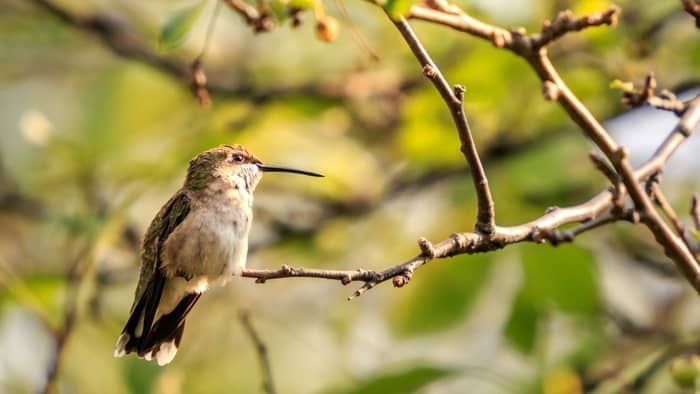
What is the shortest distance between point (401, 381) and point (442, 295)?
1.28 metres

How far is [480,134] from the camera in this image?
17.6 ft

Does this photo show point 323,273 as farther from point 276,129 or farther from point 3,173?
point 3,173

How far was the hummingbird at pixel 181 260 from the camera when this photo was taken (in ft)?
10.5

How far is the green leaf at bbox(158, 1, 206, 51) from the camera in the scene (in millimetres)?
2701

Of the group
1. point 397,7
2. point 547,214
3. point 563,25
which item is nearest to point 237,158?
point 547,214

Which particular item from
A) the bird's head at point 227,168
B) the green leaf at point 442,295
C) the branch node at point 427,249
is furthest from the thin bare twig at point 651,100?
the green leaf at point 442,295

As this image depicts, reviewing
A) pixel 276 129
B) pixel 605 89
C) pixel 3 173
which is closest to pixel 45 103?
pixel 3 173

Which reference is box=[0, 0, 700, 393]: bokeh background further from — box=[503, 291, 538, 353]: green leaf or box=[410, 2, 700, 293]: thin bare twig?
box=[410, 2, 700, 293]: thin bare twig

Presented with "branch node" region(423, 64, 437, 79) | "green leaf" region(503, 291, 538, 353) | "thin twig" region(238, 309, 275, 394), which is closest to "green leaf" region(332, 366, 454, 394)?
"green leaf" region(503, 291, 538, 353)

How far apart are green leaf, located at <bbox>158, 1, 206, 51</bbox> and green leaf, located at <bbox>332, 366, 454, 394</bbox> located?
165cm

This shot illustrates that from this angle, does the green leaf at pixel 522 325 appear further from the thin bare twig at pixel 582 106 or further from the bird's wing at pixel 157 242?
the thin bare twig at pixel 582 106

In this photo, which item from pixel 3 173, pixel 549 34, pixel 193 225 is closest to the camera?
pixel 549 34

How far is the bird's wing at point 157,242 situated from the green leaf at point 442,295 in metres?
1.81

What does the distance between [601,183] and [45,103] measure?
4.58 m
